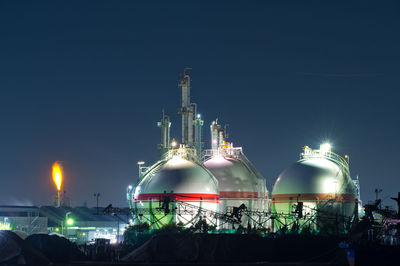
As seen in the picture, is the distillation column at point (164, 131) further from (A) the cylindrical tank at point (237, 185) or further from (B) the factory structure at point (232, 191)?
(A) the cylindrical tank at point (237, 185)

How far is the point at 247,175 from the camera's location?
2704 inches

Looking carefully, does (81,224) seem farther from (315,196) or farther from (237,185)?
(315,196)

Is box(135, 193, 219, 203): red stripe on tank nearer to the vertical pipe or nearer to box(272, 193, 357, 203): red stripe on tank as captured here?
box(272, 193, 357, 203): red stripe on tank

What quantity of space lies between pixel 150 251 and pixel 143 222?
594 inches

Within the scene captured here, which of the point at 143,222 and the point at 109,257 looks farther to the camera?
the point at 143,222

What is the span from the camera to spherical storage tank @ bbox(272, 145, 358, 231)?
6134cm

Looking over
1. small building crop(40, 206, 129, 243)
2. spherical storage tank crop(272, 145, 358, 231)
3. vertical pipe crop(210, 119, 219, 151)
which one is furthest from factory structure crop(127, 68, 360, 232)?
small building crop(40, 206, 129, 243)

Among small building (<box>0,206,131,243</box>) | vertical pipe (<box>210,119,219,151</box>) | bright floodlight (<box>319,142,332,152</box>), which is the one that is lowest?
small building (<box>0,206,131,243</box>)

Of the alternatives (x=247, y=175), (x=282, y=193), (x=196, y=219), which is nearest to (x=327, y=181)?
(x=282, y=193)

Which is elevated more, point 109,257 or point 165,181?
point 165,181

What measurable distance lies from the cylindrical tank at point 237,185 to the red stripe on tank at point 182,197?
500 cm

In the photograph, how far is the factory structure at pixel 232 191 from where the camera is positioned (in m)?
59.4

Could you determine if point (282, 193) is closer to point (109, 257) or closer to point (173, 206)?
point (173, 206)

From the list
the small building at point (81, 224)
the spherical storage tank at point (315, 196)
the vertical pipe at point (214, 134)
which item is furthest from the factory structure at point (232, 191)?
the small building at point (81, 224)
